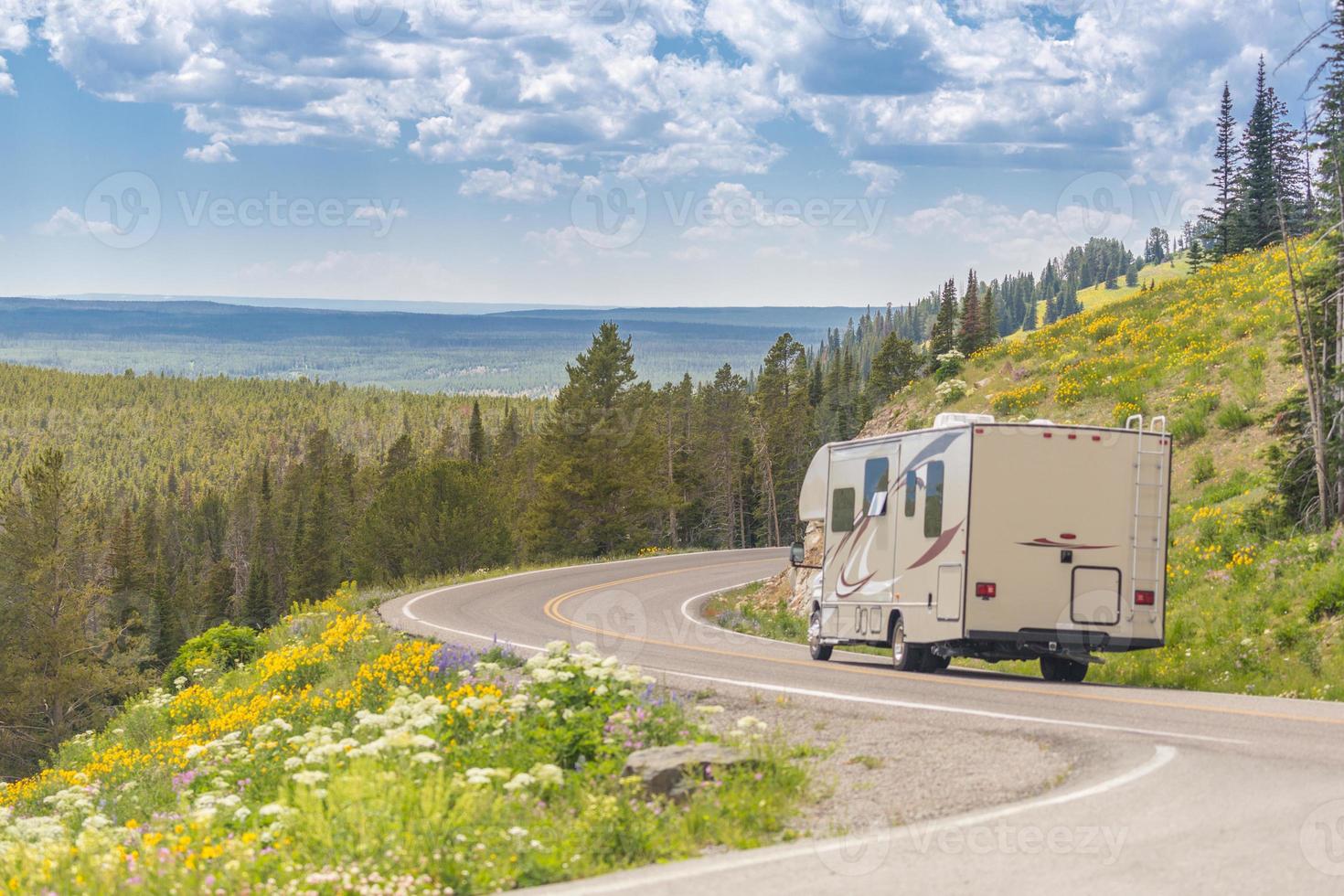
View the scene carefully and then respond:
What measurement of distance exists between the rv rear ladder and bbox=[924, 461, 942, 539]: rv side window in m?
2.27

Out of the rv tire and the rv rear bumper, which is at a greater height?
the rv rear bumper

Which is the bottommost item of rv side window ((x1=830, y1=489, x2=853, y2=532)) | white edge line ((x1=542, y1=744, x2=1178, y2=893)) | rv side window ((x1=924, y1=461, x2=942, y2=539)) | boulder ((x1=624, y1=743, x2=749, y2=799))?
boulder ((x1=624, y1=743, x2=749, y2=799))

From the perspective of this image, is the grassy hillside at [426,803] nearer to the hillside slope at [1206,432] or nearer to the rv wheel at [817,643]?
the rv wheel at [817,643]

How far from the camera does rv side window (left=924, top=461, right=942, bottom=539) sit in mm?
15438

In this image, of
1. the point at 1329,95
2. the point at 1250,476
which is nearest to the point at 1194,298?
the point at 1250,476

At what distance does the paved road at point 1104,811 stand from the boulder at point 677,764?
4.55 feet

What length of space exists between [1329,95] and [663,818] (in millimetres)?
16192

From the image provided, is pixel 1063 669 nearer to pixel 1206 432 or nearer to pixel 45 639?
pixel 1206 432

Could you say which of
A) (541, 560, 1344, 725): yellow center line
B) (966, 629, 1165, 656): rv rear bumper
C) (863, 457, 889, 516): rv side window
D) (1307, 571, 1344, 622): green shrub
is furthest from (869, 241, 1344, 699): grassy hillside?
(863, 457, 889, 516): rv side window

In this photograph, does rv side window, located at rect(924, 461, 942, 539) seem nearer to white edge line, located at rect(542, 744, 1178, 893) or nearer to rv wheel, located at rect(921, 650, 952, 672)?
rv wheel, located at rect(921, 650, 952, 672)

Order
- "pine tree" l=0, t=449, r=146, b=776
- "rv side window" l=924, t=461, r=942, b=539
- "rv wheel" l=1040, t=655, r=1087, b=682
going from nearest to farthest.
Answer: "rv side window" l=924, t=461, r=942, b=539 < "rv wheel" l=1040, t=655, r=1087, b=682 < "pine tree" l=0, t=449, r=146, b=776

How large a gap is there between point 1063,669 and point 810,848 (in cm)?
1061

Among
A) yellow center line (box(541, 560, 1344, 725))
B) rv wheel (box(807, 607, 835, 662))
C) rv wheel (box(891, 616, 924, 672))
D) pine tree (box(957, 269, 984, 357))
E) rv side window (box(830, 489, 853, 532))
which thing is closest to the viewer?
yellow center line (box(541, 560, 1344, 725))

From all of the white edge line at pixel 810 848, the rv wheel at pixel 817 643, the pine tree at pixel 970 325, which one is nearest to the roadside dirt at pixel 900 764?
the white edge line at pixel 810 848
